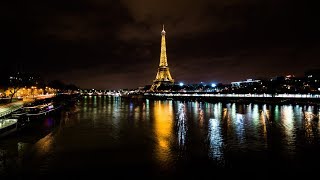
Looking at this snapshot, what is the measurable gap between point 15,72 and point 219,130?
2304 inches

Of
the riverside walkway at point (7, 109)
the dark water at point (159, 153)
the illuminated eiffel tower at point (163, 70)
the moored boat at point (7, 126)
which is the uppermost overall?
the illuminated eiffel tower at point (163, 70)

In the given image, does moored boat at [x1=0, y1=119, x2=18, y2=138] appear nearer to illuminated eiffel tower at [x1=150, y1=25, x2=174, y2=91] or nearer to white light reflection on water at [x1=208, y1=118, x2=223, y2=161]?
white light reflection on water at [x1=208, y1=118, x2=223, y2=161]

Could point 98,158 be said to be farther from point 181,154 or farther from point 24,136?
point 24,136

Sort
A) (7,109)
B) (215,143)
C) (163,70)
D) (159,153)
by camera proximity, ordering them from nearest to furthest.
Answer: (159,153) < (215,143) < (7,109) < (163,70)

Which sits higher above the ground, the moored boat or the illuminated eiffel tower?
the illuminated eiffel tower

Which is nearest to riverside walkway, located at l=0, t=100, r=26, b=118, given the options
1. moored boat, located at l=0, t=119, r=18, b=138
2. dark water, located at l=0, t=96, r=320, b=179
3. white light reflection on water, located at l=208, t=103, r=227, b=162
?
moored boat, located at l=0, t=119, r=18, b=138

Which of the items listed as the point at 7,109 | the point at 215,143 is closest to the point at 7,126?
the point at 7,109

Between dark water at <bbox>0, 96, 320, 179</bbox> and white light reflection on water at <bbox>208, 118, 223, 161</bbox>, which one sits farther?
white light reflection on water at <bbox>208, 118, 223, 161</bbox>

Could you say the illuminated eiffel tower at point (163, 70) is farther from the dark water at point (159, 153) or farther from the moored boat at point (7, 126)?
the dark water at point (159, 153)

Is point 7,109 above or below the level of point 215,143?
above

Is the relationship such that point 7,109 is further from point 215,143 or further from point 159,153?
point 215,143

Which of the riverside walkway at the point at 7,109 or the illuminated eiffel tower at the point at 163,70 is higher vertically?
the illuminated eiffel tower at the point at 163,70

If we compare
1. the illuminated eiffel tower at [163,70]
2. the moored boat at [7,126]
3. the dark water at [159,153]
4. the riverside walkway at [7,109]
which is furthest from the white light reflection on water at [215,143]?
the illuminated eiffel tower at [163,70]

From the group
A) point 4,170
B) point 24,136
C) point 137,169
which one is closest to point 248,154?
point 137,169
